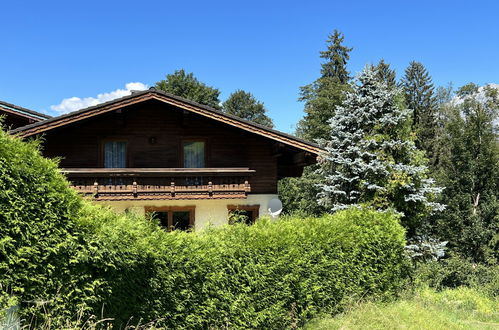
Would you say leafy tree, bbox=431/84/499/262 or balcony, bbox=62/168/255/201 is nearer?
balcony, bbox=62/168/255/201

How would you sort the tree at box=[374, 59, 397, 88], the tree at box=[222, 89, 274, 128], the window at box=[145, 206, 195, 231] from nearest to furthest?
the window at box=[145, 206, 195, 231]
the tree at box=[374, 59, 397, 88]
the tree at box=[222, 89, 274, 128]

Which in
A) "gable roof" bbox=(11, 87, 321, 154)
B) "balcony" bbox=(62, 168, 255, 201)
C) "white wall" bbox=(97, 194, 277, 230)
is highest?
"gable roof" bbox=(11, 87, 321, 154)

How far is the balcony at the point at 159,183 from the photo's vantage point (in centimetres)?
1174

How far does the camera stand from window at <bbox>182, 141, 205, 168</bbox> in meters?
13.9

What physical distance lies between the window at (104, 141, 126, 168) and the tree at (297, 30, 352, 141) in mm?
21310

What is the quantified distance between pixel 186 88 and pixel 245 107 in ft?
37.1

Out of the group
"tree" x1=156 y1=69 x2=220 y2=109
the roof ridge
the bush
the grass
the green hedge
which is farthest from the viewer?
"tree" x1=156 y1=69 x2=220 y2=109

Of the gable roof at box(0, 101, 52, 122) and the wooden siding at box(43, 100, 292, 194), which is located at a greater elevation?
the gable roof at box(0, 101, 52, 122)

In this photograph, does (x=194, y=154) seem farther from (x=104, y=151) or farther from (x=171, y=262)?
(x=171, y=262)

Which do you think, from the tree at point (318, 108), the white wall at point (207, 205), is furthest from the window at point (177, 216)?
the tree at point (318, 108)

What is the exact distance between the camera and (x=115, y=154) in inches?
528

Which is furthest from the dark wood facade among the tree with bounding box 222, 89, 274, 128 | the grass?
the tree with bounding box 222, 89, 274, 128

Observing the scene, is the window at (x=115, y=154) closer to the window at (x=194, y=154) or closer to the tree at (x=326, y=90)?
the window at (x=194, y=154)

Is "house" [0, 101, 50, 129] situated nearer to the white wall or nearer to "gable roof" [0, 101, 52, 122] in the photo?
"gable roof" [0, 101, 52, 122]
